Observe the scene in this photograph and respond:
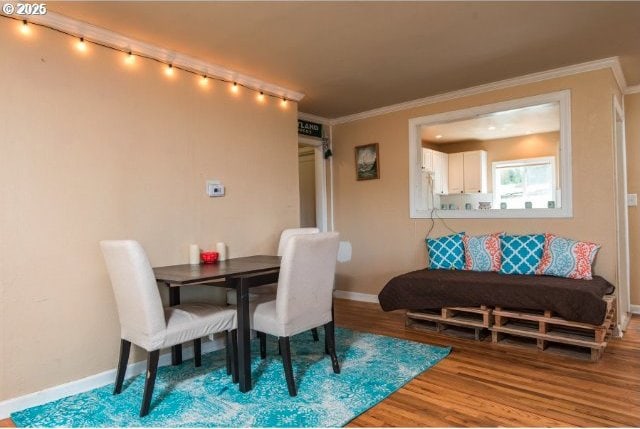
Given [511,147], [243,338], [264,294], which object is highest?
[511,147]

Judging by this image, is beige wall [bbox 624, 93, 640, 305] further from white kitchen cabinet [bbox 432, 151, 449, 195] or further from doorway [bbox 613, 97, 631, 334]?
white kitchen cabinet [bbox 432, 151, 449, 195]

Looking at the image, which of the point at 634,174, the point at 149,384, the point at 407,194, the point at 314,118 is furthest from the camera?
the point at 314,118

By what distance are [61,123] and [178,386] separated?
1796 millimetres

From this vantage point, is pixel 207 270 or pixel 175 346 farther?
pixel 175 346

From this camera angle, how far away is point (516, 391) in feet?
8.05

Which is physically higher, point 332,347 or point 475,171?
point 475,171

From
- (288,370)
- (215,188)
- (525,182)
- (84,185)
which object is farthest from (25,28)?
(525,182)

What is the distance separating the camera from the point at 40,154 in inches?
97.2

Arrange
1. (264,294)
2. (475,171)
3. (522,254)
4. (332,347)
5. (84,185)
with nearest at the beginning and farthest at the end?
(84,185), (332,347), (264,294), (522,254), (475,171)

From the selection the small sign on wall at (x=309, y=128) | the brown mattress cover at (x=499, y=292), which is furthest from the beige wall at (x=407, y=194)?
the brown mattress cover at (x=499, y=292)

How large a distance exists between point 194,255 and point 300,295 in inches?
40.2

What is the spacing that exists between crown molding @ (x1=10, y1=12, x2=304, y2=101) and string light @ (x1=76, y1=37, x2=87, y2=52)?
0.03 m

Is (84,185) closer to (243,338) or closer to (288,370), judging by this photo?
(243,338)

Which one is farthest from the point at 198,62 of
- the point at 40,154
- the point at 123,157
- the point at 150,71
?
the point at 40,154
